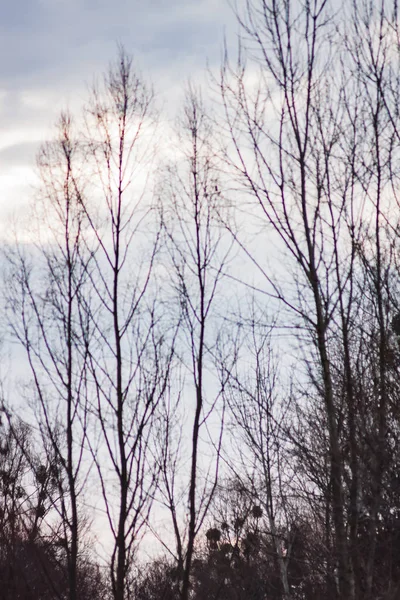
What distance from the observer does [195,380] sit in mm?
9031

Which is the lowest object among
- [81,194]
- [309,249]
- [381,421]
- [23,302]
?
[381,421]

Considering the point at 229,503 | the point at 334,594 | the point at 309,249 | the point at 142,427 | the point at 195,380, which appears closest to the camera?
the point at 309,249

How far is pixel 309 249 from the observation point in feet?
22.1

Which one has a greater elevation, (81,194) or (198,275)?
(81,194)

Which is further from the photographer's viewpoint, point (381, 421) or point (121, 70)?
point (121, 70)

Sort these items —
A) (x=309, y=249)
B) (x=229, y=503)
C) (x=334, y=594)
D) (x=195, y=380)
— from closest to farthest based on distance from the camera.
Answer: (x=309, y=249)
(x=195, y=380)
(x=334, y=594)
(x=229, y=503)

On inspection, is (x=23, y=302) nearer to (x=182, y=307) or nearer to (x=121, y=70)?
(x=182, y=307)

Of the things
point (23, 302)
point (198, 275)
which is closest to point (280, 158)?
point (198, 275)

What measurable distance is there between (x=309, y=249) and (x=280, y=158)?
99 cm

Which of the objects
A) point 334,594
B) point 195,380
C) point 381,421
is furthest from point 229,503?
point 381,421

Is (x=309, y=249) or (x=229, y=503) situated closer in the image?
(x=309, y=249)

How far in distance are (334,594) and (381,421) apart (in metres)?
9.87

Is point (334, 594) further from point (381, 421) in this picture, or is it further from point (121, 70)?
point (121, 70)

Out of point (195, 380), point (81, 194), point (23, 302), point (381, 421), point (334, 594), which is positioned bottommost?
point (334, 594)
